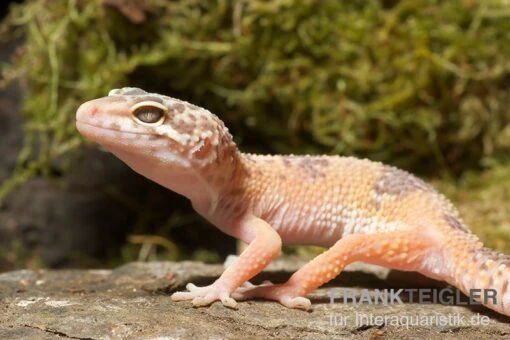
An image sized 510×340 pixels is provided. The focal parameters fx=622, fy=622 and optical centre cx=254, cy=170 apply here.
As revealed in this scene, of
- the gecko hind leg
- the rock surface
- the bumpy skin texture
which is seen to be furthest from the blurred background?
the rock surface

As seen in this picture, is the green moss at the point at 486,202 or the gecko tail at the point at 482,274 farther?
the green moss at the point at 486,202

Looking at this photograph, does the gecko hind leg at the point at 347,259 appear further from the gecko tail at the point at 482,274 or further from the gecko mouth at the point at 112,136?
the gecko mouth at the point at 112,136

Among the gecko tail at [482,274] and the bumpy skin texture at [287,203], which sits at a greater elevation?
the bumpy skin texture at [287,203]

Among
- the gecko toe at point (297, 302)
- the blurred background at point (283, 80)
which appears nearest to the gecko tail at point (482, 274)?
the gecko toe at point (297, 302)

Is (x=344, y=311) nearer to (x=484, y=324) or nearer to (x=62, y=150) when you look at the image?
(x=484, y=324)

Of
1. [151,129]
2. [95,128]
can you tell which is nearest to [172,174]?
[151,129]

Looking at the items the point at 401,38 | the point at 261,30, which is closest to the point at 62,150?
the point at 261,30

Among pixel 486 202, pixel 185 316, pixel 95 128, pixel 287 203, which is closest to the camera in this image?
pixel 185 316

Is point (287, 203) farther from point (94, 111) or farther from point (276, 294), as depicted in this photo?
point (94, 111)
